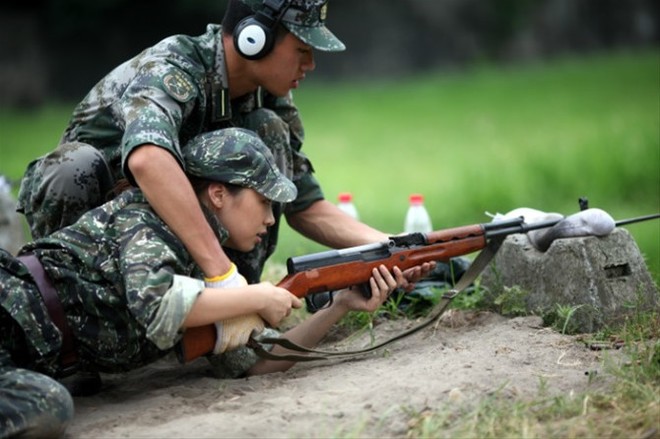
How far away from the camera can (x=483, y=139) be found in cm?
1384

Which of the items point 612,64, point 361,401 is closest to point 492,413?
point 361,401

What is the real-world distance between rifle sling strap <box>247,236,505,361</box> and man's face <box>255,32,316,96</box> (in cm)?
126

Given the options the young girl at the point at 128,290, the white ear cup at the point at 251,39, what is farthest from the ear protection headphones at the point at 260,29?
the young girl at the point at 128,290

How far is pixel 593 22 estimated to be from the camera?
2025 centimetres

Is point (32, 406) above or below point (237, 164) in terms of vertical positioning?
below

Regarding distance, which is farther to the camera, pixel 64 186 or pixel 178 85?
pixel 64 186

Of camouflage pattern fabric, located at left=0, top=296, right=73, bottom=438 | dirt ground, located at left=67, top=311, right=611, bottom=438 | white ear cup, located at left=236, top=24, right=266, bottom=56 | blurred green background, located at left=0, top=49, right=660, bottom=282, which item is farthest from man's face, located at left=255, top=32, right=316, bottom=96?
blurred green background, located at left=0, top=49, right=660, bottom=282

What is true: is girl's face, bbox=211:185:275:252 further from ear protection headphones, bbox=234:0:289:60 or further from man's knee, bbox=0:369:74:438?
man's knee, bbox=0:369:74:438

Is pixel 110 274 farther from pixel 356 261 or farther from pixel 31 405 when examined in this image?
pixel 356 261

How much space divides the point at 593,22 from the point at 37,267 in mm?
17318

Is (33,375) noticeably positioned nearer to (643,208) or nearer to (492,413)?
(492,413)

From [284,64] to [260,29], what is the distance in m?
0.24

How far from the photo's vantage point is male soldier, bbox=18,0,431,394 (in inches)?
184

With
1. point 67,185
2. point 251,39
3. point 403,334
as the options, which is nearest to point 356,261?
point 403,334
